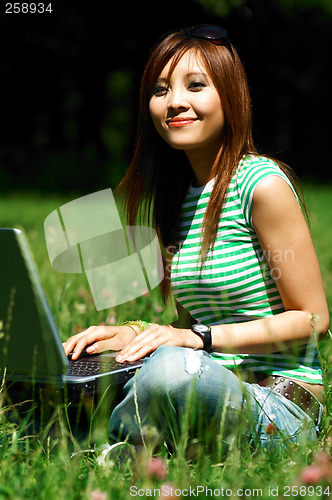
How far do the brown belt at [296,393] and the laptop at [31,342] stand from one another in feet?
1.45

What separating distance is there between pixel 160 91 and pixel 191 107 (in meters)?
0.17

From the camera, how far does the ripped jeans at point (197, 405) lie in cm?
197

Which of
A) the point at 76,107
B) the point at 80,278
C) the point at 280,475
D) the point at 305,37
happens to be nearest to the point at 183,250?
the point at 280,475

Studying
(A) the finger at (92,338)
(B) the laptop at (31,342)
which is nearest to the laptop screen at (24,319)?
(B) the laptop at (31,342)

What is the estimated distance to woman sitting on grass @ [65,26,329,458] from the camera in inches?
79.4

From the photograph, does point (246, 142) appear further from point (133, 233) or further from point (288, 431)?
point (288, 431)

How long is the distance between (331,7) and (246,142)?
17.6 metres

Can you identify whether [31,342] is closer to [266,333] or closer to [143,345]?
[143,345]

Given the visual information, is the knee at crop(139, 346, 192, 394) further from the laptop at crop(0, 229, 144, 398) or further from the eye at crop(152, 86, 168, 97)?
the eye at crop(152, 86, 168, 97)

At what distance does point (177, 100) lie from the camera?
2.40m

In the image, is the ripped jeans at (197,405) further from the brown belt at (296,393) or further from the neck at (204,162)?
the neck at (204,162)

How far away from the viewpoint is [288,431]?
82.7 inches

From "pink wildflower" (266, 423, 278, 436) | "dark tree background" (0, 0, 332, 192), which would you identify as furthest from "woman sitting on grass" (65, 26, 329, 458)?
"dark tree background" (0, 0, 332, 192)

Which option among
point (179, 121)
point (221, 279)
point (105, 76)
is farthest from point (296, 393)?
point (105, 76)
